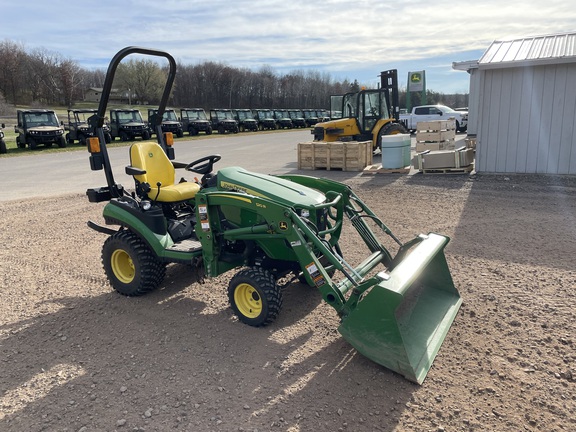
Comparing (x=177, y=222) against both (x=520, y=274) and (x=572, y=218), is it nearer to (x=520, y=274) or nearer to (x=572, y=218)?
(x=520, y=274)

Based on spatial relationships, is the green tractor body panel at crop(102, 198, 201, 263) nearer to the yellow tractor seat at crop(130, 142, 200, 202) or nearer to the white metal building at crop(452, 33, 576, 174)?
the yellow tractor seat at crop(130, 142, 200, 202)

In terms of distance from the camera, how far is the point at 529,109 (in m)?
10.1

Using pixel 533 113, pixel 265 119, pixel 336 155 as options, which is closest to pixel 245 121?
pixel 265 119

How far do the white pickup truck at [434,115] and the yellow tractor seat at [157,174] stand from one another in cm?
2127

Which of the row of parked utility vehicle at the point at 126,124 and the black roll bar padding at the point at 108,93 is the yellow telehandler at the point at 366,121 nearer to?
the row of parked utility vehicle at the point at 126,124

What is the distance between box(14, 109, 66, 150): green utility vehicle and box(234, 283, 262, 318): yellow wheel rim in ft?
68.3

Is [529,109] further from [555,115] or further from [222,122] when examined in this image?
[222,122]

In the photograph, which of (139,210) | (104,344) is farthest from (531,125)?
(104,344)

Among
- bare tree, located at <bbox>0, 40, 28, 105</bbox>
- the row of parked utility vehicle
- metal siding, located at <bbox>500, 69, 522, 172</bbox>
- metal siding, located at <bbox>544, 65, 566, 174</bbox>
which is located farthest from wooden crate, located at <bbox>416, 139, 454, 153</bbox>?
bare tree, located at <bbox>0, 40, 28, 105</bbox>

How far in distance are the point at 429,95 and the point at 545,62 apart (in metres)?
57.3

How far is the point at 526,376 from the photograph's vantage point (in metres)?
2.93

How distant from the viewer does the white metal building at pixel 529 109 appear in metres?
9.66

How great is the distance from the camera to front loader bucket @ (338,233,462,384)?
2830 mm

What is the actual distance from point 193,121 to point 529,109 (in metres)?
23.2
